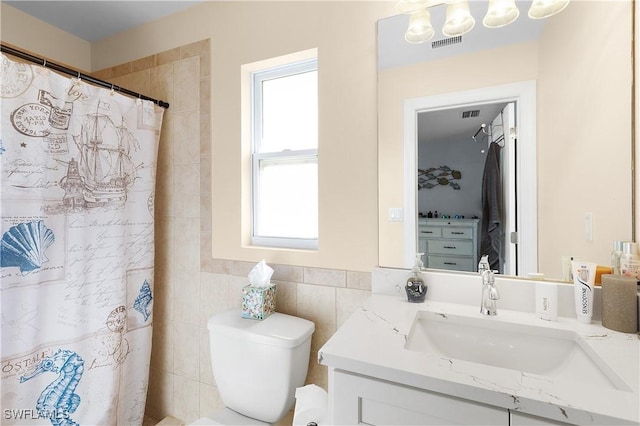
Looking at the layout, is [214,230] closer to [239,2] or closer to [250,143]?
[250,143]

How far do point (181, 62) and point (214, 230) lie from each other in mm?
986

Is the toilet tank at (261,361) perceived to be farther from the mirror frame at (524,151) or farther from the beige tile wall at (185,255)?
the mirror frame at (524,151)

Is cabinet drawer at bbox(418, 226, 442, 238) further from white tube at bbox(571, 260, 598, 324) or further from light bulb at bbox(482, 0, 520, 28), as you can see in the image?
light bulb at bbox(482, 0, 520, 28)

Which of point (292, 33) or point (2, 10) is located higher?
point (2, 10)

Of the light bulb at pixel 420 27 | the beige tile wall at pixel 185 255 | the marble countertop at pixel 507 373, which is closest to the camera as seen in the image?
the marble countertop at pixel 507 373

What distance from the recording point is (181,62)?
5.67 ft

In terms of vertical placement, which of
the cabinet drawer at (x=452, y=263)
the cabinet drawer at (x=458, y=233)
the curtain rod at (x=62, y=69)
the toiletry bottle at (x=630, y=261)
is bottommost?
the cabinet drawer at (x=452, y=263)

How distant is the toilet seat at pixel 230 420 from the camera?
4.18 feet

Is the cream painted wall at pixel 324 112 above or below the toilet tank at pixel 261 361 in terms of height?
above

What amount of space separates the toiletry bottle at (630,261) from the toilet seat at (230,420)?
4.62ft

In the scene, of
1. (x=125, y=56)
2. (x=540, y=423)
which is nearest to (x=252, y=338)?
(x=540, y=423)

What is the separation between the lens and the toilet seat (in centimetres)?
127

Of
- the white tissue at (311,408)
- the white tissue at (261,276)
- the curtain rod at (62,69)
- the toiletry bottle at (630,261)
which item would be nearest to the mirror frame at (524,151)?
the toiletry bottle at (630,261)

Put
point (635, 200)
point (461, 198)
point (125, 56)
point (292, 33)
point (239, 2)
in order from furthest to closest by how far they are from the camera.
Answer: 1. point (125, 56)
2. point (239, 2)
3. point (292, 33)
4. point (461, 198)
5. point (635, 200)
